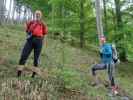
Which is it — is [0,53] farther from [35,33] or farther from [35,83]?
[35,83]

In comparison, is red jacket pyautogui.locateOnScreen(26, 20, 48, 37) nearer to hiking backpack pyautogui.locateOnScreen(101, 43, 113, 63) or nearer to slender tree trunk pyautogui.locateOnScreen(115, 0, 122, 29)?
hiking backpack pyautogui.locateOnScreen(101, 43, 113, 63)

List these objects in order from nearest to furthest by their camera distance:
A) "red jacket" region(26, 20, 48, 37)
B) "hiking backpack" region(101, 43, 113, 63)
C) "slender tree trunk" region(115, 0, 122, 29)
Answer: "red jacket" region(26, 20, 48, 37) → "hiking backpack" region(101, 43, 113, 63) → "slender tree trunk" region(115, 0, 122, 29)

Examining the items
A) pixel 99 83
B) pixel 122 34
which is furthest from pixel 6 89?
pixel 122 34

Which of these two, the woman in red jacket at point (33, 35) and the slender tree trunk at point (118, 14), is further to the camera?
the slender tree trunk at point (118, 14)

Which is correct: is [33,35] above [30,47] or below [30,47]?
above

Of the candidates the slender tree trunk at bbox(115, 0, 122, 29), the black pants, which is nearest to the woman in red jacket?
the black pants

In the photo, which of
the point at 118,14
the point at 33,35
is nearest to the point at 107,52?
the point at 33,35

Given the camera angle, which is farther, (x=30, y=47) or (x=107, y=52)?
(x=107, y=52)

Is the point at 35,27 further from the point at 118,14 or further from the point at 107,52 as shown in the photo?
the point at 118,14

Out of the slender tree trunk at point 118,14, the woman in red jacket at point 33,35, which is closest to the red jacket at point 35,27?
the woman in red jacket at point 33,35

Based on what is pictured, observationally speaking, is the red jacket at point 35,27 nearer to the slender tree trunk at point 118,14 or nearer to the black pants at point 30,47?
the black pants at point 30,47

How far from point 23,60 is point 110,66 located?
359cm

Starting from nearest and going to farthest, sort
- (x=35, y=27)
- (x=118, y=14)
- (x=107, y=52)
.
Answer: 1. (x=35, y=27)
2. (x=107, y=52)
3. (x=118, y=14)

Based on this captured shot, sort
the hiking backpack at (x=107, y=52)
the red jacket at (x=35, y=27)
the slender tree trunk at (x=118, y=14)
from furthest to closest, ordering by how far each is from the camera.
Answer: the slender tree trunk at (x=118, y=14) < the hiking backpack at (x=107, y=52) < the red jacket at (x=35, y=27)
